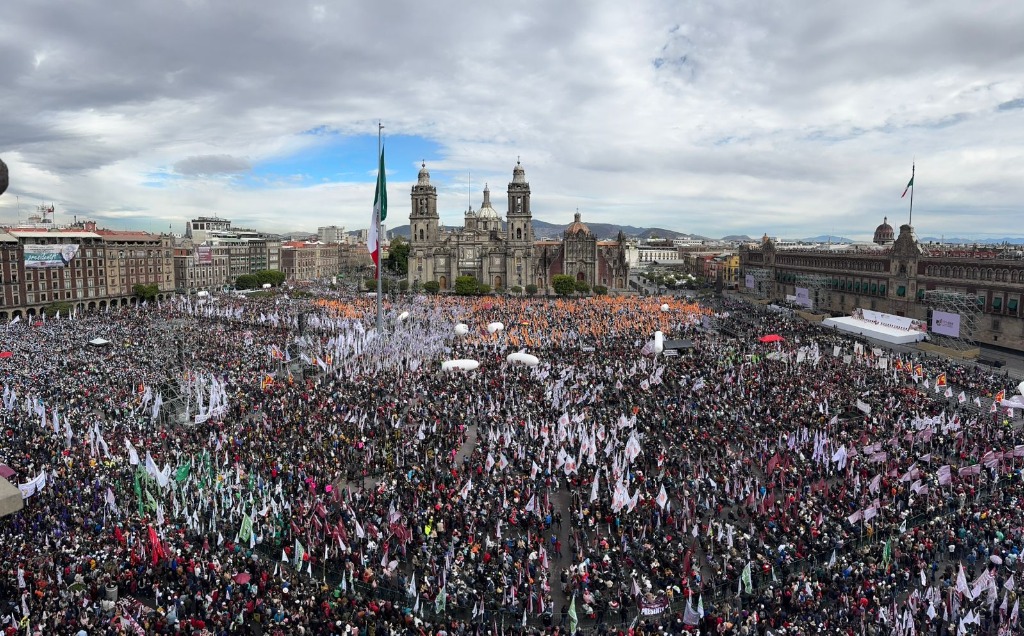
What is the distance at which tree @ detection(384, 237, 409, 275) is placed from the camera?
13688cm

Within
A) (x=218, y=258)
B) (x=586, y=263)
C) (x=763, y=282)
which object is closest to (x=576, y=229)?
(x=586, y=263)

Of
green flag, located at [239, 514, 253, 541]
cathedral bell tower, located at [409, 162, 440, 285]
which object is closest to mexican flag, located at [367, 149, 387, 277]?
green flag, located at [239, 514, 253, 541]

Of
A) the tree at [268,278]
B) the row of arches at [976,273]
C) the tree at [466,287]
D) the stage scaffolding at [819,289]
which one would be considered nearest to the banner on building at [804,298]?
the stage scaffolding at [819,289]

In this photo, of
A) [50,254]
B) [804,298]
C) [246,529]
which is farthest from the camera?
[804,298]

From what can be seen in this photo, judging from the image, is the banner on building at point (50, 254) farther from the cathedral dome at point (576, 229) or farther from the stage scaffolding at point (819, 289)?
the stage scaffolding at point (819, 289)

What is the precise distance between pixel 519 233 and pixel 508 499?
8718cm

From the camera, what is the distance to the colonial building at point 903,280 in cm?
5041

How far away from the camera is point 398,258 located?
13688 cm

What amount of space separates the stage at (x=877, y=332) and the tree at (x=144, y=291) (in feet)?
260

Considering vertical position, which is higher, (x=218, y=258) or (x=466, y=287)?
(x=218, y=258)

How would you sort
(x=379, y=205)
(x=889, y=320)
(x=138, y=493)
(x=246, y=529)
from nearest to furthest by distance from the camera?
1. (x=246, y=529)
2. (x=138, y=493)
3. (x=379, y=205)
4. (x=889, y=320)

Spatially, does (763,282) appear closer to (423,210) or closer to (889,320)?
(889,320)

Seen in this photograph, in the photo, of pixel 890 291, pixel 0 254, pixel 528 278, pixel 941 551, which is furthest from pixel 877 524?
pixel 528 278

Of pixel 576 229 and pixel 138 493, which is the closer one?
pixel 138 493
